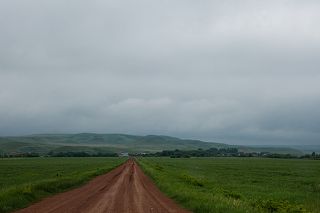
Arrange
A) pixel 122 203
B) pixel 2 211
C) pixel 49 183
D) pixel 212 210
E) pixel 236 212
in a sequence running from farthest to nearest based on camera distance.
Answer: pixel 49 183
pixel 122 203
pixel 2 211
pixel 212 210
pixel 236 212

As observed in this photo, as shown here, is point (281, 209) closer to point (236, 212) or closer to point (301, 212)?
point (301, 212)

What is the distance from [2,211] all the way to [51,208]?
A: 98.3 inches

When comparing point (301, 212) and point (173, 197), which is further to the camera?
point (173, 197)

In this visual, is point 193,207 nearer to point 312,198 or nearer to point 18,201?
point 18,201

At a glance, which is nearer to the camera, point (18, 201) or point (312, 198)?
point (18, 201)

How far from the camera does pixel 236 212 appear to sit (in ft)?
66.1

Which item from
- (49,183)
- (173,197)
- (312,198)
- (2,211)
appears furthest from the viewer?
(49,183)

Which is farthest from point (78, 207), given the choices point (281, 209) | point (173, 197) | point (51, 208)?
point (281, 209)

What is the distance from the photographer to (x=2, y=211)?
23.2m

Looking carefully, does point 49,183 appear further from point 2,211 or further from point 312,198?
point 312,198

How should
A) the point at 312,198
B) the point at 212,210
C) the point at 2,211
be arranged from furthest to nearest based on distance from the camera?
the point at 312,198, the point at 2,211, the point at 212,210

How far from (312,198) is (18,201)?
20610 millimetres

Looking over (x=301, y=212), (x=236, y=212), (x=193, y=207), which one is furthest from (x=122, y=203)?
(x=301, y=212)

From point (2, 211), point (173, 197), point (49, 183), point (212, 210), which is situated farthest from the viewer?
point (49, 183)
